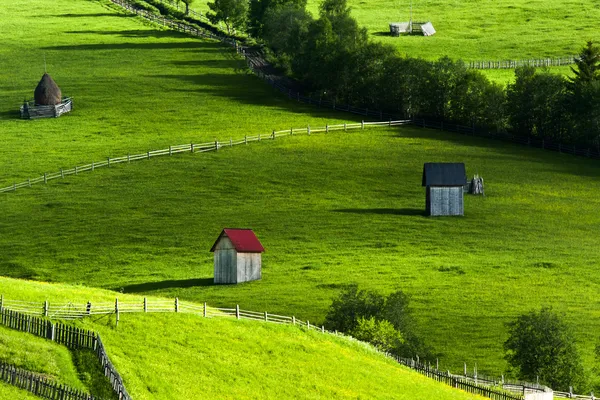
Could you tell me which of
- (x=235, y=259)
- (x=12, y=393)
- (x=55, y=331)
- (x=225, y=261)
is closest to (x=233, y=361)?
(x=55, y=331)

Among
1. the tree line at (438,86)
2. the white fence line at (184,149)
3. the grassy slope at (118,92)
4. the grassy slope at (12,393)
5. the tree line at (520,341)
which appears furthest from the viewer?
the tree line at (438,86)

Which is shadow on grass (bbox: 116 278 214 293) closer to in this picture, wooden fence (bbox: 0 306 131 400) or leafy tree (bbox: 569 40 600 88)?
wooden fence (bbox: 0 306 131 400)

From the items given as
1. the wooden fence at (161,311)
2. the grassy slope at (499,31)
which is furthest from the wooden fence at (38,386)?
the grassy slope at (499,31)

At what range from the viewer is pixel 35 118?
137 meters

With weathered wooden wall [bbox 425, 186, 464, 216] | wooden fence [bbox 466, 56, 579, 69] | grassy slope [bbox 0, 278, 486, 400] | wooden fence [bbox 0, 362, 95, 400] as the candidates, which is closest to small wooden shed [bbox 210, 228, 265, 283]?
weathered wooden wall [bbox 425, 186, 464, 216]

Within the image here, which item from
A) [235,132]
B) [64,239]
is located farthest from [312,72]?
[64,239]

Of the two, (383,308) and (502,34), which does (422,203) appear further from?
(502,34)

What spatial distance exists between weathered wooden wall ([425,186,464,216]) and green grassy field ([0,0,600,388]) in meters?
1.39

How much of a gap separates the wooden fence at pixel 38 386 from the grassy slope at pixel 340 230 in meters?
34.1

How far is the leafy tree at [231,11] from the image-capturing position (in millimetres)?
180125

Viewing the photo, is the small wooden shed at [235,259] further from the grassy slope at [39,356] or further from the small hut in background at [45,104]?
the small hut in background at [45,104]

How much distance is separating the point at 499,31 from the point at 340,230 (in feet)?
309

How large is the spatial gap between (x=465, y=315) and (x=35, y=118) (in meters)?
70.0

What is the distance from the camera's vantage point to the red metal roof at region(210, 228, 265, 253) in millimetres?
85250
